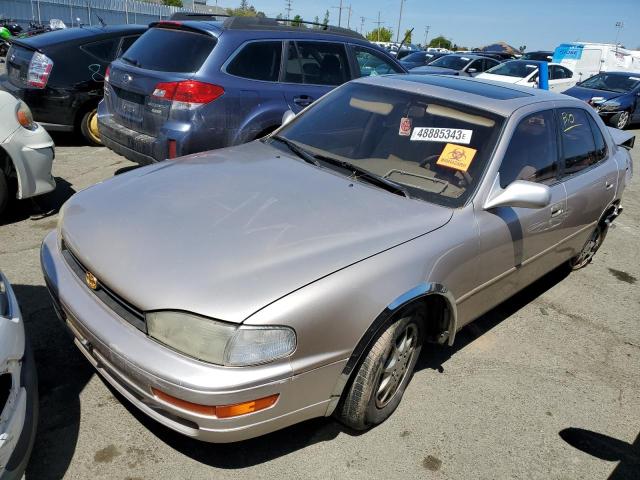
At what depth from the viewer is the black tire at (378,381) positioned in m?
2.51

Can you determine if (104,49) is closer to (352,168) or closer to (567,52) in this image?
(352,168)

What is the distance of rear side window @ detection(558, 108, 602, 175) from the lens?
385 cm

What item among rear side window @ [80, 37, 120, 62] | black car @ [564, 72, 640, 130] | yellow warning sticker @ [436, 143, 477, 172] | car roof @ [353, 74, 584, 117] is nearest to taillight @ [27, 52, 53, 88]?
rear side window @ [80, 37, 120, 62]

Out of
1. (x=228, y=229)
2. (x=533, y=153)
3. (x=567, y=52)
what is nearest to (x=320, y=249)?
(x=228, y=229)

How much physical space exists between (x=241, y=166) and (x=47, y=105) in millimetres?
4605

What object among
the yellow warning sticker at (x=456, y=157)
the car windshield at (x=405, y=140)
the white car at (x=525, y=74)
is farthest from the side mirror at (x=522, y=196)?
the white car at (x=525, y=74)

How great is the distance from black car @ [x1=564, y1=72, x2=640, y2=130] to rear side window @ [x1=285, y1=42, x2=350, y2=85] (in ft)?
31.7

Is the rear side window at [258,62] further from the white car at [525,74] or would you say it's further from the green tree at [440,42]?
the green tree at [440,42]

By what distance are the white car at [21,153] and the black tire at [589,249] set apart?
4623 millimetres

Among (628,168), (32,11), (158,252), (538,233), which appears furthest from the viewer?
(32,11)

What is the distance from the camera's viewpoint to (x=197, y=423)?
7.02 ft

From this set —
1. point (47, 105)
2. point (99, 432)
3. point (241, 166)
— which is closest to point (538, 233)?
point (241, 166)

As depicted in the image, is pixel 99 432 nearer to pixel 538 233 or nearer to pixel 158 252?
pixel 158 252

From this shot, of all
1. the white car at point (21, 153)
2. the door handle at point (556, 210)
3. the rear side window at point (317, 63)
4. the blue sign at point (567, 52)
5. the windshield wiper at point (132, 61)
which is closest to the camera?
the door handle at point (556, 210)
